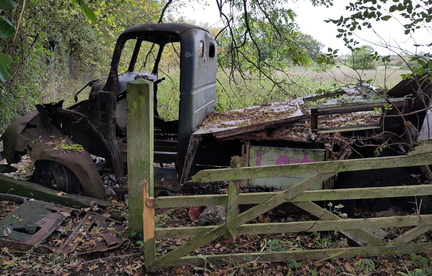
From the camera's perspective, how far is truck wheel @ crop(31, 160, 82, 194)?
463 centimetres

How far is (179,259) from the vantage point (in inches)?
122

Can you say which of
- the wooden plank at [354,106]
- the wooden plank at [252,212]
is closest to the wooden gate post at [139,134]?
the wooden plank at [252,212]

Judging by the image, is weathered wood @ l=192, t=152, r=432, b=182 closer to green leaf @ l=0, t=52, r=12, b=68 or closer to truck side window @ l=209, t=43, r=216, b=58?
green leaf @ l=0, t=52, r=12, b=68

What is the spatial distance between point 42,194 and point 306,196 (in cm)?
332

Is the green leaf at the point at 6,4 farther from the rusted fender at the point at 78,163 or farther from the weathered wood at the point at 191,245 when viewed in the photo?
the rusted fender at the point at 78,163

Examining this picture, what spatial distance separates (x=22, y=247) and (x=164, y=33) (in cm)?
299

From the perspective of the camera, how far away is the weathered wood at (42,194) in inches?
170

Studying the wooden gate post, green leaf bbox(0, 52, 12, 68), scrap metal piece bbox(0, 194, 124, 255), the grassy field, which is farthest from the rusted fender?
green leaf bbox(0, 52, 12, 68)

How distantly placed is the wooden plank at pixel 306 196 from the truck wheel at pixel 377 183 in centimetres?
94

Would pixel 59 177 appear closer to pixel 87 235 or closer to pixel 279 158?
pixel 87 235

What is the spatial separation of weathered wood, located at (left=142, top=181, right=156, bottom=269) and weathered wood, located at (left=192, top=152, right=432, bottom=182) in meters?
0.46

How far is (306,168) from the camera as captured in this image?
2.86 metres

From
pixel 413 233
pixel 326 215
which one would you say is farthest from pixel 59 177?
pixel 413 233

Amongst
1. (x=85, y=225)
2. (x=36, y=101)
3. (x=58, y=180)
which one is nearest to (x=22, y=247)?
(x=85, y=225)
